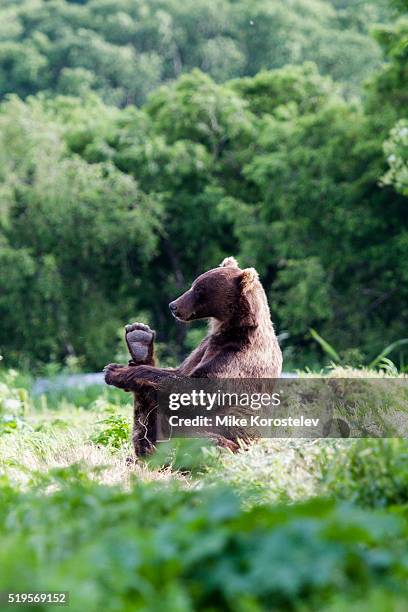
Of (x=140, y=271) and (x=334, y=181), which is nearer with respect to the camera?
(x=334, y=181)

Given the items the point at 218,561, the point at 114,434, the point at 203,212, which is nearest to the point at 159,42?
the point at 203,212

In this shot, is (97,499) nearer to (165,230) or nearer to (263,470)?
(263,470)

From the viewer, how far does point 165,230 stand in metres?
20.7

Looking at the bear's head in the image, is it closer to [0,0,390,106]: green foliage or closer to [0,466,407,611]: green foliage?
[0,466,407,611]: green foliage

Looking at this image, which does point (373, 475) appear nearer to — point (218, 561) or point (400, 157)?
point (218, 561)

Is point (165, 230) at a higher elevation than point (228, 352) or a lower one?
higher

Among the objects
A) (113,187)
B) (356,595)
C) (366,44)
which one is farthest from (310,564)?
(366,44)

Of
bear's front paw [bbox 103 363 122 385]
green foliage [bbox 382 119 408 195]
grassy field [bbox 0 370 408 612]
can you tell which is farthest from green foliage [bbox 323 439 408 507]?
green foliage [bbox 382 119 408 195]

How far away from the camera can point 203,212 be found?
20.4 meters

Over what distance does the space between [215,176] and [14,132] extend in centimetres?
438

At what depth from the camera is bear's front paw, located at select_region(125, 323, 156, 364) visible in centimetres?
539

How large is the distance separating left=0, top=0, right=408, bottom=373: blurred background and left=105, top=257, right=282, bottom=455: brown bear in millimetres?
8147

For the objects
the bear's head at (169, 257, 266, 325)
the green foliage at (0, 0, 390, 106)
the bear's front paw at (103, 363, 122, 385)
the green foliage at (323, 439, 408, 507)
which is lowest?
the green foliage at (323, 439, 408, 507)

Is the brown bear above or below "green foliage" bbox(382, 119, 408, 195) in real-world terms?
below
